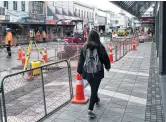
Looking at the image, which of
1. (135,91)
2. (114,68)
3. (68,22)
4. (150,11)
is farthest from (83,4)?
(135,91)

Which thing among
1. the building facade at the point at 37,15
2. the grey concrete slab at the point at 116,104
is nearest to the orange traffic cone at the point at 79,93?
the grey concrete slab at the point at 116,104

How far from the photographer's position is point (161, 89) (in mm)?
7445

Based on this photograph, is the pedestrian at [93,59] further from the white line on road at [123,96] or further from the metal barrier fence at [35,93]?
the white line on road at [123,96]

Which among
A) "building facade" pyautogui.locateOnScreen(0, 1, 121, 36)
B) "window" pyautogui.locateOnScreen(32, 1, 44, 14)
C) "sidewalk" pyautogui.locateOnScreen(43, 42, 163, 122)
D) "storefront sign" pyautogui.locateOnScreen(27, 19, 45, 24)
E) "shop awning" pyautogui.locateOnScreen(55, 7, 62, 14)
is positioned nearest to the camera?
"sidewalk" pyautogui.locateOnScreen(43, 42, 163, 122)

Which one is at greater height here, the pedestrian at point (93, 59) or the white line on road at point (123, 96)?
the pedestrian at point (93, 59)

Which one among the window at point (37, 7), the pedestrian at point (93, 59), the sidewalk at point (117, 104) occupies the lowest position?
the sidewalk at point (117, 104)

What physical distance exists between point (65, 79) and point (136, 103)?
2.02 meters

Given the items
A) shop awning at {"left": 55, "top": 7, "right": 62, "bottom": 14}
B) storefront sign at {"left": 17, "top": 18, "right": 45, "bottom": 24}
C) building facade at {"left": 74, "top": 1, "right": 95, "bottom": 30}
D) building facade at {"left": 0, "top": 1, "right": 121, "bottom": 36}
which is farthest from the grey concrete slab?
building facade at {"left": 74, "top": 1, "right": 95, "bottom": 30}

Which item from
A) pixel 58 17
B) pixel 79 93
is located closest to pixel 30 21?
pixel 58 17

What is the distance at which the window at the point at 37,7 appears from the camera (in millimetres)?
38213

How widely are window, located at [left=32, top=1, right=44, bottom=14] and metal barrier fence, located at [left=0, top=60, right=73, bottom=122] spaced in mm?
32320

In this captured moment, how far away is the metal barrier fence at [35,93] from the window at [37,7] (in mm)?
32320

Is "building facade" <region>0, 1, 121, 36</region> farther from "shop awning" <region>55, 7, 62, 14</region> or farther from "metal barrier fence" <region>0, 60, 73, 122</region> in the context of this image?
"metal barrier fence" <region>0, 60, 73, 122</region>

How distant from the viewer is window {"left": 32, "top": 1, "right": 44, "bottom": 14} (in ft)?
125
